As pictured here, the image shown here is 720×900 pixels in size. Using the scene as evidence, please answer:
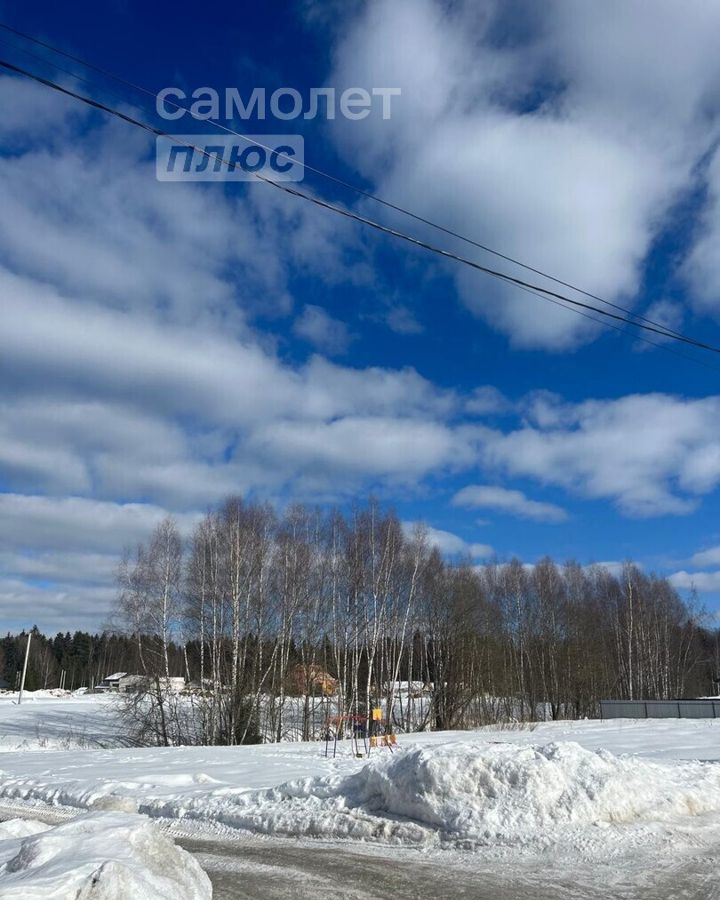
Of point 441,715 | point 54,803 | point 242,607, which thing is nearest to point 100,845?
point 54,803

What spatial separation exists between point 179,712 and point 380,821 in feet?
81.0

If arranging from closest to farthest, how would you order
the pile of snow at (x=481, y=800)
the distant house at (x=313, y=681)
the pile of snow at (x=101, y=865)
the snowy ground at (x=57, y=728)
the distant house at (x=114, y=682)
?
the pile of snow at (x=101, y=865) → the pile of snow at (x=481, y=800) → the snowy ground at (x=57, y=728) → the distant house at (x=313, y=681) → the distant house at (x=114, y=682)

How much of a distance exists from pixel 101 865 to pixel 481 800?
5.34 meters

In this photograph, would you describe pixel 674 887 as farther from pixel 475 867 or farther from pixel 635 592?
pixel 635 592

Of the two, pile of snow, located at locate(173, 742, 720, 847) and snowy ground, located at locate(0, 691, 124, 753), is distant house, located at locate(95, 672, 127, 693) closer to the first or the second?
snowy ground, located at locate(0, 691, 124, 753)

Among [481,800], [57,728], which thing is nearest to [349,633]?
[57,728]

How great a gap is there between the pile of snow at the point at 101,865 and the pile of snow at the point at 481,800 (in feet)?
11.5

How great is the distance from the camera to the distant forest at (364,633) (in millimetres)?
30141

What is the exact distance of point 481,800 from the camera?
8.41 m

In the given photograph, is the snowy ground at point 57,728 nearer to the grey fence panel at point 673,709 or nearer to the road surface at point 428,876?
the road surface at point 428,876

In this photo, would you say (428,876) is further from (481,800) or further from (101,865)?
(101,865)

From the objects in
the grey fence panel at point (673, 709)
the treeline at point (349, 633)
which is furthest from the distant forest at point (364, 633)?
the grey fence panel at point (673, 709)

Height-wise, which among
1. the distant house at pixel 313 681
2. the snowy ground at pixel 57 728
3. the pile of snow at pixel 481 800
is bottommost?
the snowy ground at pixel 57 728

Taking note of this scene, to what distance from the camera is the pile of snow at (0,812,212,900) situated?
4051 mm
